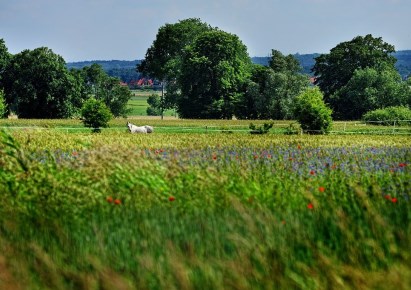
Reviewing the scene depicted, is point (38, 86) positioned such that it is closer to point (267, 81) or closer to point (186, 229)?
point (267, 81)

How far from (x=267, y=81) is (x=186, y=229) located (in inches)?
3005

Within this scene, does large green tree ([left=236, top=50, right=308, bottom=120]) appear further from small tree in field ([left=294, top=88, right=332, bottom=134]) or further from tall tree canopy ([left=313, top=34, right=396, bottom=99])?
Result: small tree in field ([left=294, top=88, right=332, bottom=134])

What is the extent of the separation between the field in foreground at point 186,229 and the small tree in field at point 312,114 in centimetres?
3487

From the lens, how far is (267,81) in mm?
82000

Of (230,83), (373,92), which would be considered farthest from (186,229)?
(230,83)

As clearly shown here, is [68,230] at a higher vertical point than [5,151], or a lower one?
lower

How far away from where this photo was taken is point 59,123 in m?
59.3

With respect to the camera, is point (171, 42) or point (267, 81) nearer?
point (267, 81)

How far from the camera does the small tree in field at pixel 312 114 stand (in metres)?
45.0

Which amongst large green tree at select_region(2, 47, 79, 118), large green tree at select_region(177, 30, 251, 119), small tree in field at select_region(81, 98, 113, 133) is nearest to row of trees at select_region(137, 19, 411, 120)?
large green tree at select_region(177, 30, 251, 119)

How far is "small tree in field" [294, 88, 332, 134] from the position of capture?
4497 cm

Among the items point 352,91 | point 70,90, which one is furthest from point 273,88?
point 70,90

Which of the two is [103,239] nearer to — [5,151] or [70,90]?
[5,151]

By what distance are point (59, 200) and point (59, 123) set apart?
5260cm
